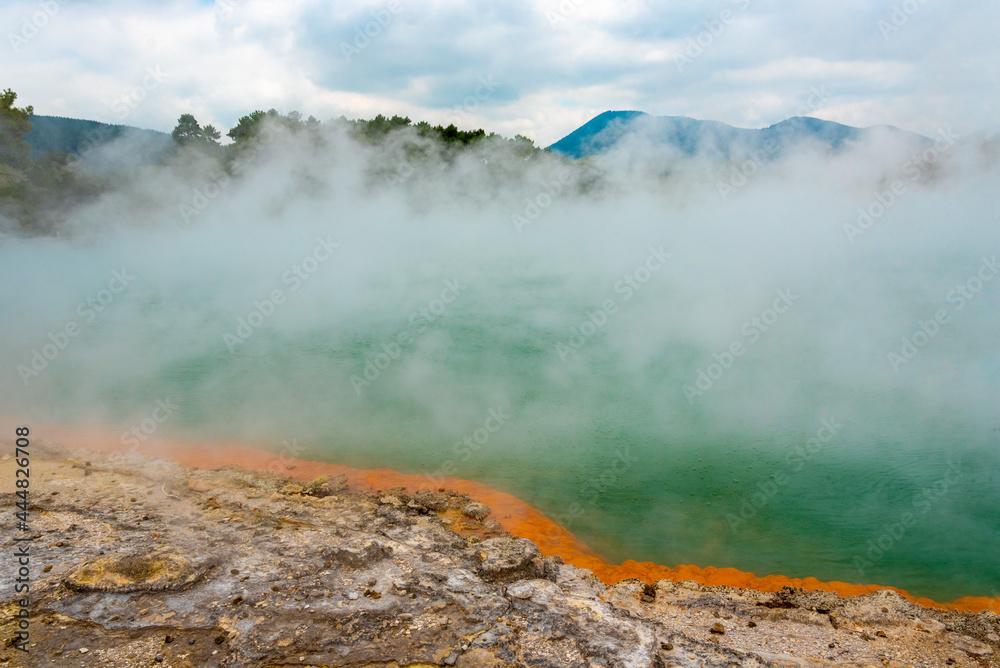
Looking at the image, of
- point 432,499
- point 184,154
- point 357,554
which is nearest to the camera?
point 357,554

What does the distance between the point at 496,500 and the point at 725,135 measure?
24401 mm

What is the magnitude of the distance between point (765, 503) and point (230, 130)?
2873 cm

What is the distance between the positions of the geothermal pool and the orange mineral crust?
21 centimetres

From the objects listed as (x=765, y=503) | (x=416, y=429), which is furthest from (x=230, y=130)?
(x=765, y=503)

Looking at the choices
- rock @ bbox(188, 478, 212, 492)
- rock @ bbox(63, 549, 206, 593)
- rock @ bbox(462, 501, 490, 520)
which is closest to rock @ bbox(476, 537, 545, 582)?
rock @ bbox(462, 501, 490, 520)

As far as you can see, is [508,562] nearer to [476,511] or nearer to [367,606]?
[367,606]

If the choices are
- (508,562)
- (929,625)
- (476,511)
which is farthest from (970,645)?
(476,511)

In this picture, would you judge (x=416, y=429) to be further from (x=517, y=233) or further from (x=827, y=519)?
(x=517, y=233)

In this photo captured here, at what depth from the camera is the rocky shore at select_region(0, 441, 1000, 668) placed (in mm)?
3156

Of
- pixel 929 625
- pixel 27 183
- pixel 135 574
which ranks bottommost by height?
pixel 929 625

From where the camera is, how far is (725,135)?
2530 cm

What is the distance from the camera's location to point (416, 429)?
25.9 ft

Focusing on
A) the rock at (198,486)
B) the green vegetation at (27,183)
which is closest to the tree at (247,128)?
the green vegetation at (27,183)

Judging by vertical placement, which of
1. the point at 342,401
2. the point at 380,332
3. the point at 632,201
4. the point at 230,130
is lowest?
the point at 342,401
